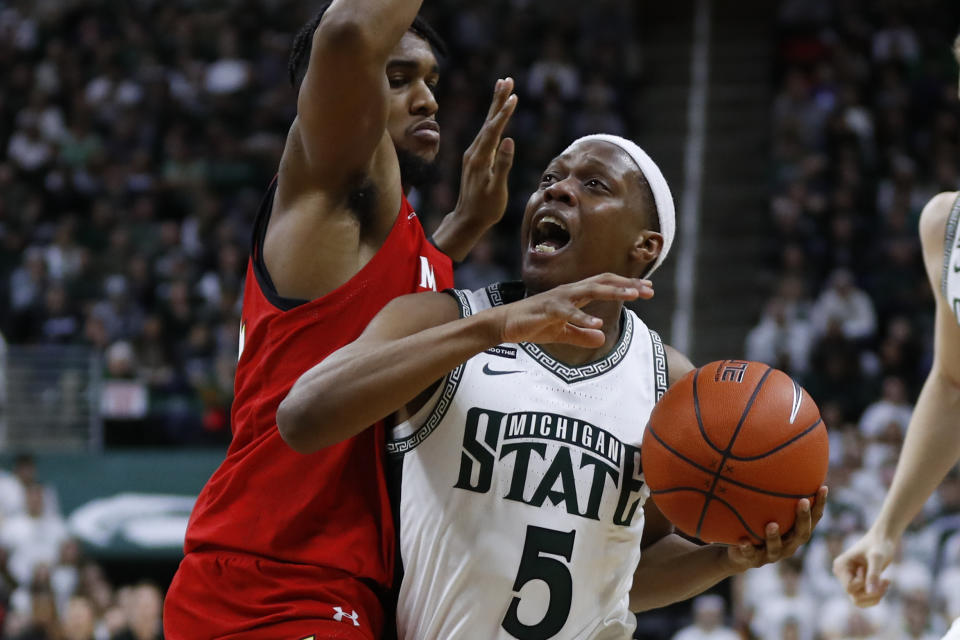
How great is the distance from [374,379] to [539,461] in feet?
1.99

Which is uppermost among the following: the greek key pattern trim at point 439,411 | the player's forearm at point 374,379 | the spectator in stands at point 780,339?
the player's forearm at point 374,379

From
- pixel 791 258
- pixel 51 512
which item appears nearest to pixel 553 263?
pixel 51 512

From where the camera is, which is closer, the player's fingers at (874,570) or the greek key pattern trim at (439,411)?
the greek key pattern trim at (439,411)

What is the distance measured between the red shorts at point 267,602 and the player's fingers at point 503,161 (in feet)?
4.95

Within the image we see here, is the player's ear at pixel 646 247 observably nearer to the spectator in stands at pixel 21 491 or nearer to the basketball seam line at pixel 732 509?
the basketball seam line at pixel 732 509

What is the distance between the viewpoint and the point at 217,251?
14.5 m

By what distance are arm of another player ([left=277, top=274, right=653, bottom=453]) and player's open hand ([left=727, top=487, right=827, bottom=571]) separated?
747mm

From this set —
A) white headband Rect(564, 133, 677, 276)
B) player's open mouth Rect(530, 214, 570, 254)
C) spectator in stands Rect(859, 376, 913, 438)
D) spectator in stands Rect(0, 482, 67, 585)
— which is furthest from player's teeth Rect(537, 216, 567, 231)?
spectator in stands Rect(0, 482, 67, 585)

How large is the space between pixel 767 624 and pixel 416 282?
7615 millimetres

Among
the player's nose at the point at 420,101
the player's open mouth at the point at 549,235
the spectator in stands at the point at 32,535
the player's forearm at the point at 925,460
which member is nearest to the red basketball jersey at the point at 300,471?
the player's open mouth at the point at 549,235

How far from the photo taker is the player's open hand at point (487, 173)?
416 cm

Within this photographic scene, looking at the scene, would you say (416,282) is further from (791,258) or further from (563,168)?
(791,258)

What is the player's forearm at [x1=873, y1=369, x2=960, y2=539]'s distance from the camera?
425 cm

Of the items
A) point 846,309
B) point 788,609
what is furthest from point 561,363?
point 846,309
